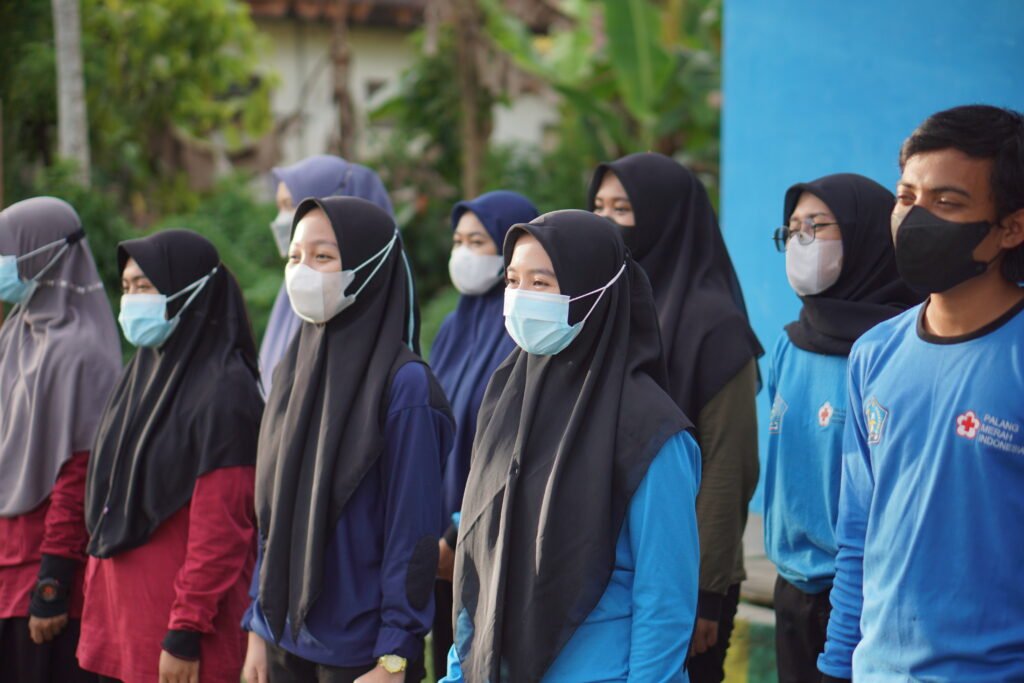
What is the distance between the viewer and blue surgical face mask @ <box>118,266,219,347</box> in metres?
3.91

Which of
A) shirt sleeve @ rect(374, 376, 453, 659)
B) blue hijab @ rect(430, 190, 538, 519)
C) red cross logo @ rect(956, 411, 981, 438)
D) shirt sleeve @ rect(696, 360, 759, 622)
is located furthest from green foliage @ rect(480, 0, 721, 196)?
red cross logo @ rect(956, 411, 981, 438)

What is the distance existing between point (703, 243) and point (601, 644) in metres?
1.84

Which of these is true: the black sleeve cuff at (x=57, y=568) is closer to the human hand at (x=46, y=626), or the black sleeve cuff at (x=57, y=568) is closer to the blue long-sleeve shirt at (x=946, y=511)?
the human hand at (x=46, y=626)

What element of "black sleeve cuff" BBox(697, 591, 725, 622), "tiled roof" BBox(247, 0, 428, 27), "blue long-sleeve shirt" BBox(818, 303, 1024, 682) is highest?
"tiled roof" BBox(247, 0, 428, 27)

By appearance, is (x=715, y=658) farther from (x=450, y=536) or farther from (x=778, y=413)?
(x=450, y=536)

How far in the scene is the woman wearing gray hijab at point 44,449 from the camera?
409 centimetres

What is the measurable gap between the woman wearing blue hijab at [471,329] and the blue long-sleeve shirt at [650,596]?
65.1 inches

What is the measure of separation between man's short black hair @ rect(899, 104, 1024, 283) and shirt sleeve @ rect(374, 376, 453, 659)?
4.99 feet

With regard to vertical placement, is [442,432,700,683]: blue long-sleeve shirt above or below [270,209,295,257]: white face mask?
below

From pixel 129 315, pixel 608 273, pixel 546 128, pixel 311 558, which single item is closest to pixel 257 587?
pixel 311 558

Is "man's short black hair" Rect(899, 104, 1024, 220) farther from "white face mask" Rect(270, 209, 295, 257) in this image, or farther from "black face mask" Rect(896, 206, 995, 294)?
"white face mask" Rect(270, 209, 295, 257)

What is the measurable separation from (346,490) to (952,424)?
5.20ft

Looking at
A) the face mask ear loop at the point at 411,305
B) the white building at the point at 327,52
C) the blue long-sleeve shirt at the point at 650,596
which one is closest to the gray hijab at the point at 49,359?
the face mask ear loop at the point at 411,305

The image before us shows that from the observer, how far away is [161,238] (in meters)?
4.04
